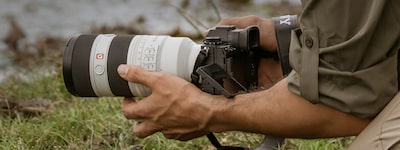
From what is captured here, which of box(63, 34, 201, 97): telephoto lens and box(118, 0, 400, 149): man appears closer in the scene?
box(118, 0, 400, 149): man

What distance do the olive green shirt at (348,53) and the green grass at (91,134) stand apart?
2.90ft

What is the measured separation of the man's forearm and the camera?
0.06 m

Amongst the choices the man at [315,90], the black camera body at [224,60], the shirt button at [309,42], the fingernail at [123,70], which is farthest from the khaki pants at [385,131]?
the fingernail at [123,70]

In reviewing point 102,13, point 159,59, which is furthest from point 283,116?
point 102,13

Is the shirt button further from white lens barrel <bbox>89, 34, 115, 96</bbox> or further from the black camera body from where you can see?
white lens barrel <bbox>89, 34, 115, 96</bbox>

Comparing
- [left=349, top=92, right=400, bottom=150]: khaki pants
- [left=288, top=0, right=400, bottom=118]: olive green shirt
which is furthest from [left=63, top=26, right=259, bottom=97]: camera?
[left=349, top=92, right=400, bottom=150]: khaki pants

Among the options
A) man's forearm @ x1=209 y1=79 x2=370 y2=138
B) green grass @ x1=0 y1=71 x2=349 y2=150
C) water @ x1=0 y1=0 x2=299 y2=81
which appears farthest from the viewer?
water @ x1=0 y1=0 x2=299 y2=81

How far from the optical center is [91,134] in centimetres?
395

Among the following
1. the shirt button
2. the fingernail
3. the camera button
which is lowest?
the camera button

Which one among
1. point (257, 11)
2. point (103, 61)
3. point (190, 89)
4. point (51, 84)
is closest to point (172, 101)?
point (190, 89)

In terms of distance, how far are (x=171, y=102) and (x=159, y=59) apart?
13 centimetres

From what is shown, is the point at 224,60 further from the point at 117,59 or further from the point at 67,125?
the point at 67,125

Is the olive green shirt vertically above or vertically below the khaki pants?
above

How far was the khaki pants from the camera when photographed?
277 cm
